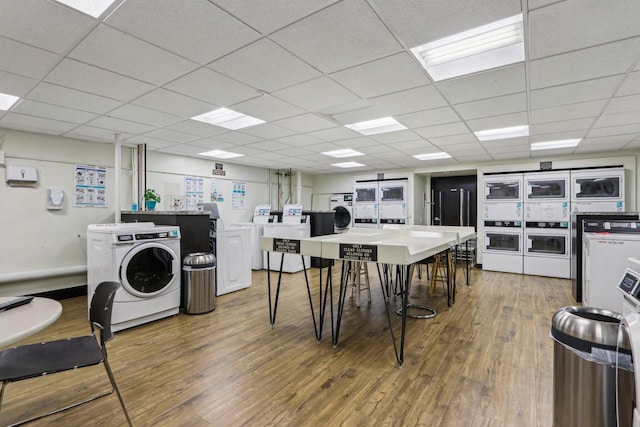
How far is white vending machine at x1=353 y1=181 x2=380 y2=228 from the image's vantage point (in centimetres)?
788

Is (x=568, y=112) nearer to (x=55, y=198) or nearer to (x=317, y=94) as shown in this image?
(x=317, y=94)

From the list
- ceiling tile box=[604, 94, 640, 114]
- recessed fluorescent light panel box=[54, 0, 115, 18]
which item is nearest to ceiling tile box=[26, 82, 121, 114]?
recessed fluorescent light panel box=[54, 0, 115, 18]

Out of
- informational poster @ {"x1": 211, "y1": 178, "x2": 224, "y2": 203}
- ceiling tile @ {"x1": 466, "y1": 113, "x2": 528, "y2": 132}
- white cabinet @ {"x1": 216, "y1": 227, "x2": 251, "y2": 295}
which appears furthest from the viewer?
informational poster @ {"x1": 211, "y1": 178, "x2": 224, "y2": 203}

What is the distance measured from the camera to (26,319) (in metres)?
1.34

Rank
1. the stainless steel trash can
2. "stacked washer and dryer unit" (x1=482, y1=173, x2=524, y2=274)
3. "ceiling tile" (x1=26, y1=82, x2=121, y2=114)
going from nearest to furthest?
the stainless steel trash can < "ceiling tile" (x1=26, y1=82, x2=121, y2=114) < "stacked washer and dryer unit" (x1=482, y1=173, x2=524, y2=274)

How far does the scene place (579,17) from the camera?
1757 mm

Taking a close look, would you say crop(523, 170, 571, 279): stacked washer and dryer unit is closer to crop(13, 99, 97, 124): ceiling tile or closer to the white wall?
crop(13, 99, 97, 124): ceiling tile

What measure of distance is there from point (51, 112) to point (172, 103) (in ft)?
4.77

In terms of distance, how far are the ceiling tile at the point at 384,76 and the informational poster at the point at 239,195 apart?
4853 millimetres

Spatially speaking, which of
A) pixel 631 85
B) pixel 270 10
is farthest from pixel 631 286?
pixel 270 10

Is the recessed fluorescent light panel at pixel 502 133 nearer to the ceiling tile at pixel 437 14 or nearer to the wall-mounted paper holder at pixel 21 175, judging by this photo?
the ceiling tile at pixel 437 14

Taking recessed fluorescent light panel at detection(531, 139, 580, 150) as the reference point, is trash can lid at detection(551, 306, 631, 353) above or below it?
below

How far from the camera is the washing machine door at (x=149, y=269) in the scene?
3.15 meters

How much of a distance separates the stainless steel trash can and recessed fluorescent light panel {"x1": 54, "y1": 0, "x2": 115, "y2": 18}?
2839mm
